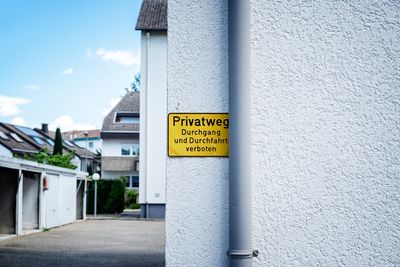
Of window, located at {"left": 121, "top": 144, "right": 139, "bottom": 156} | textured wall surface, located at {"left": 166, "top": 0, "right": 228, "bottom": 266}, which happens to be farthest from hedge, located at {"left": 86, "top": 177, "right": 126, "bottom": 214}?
textured wall surface, located at {"left": 166, "top": 0, "right": 228, "bottom": 266}

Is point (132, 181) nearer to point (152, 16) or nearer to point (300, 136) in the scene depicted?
point (152, 16)

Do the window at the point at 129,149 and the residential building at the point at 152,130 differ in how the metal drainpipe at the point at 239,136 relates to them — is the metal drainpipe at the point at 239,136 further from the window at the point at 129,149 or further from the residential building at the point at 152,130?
the window at the point at 129,149

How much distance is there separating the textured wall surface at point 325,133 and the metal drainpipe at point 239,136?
118 mm

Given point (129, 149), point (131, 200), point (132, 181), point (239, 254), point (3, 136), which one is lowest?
point (131, 200)

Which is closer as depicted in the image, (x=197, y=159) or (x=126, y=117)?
(x=197, y=159)

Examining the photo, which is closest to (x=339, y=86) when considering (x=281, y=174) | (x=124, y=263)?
(x=281, y=174)

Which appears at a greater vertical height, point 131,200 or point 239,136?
point 239,136

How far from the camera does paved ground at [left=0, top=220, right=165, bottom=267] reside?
1254 centimetres

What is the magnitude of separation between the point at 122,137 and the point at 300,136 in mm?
43626

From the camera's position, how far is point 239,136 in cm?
290

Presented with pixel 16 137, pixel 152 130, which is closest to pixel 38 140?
pixel 16 137

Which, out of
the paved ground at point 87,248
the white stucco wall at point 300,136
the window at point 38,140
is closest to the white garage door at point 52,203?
the paved ground at point 87,248

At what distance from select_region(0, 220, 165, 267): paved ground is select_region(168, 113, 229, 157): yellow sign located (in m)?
8.83

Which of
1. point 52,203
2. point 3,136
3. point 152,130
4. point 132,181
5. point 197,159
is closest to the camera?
point 197,159
